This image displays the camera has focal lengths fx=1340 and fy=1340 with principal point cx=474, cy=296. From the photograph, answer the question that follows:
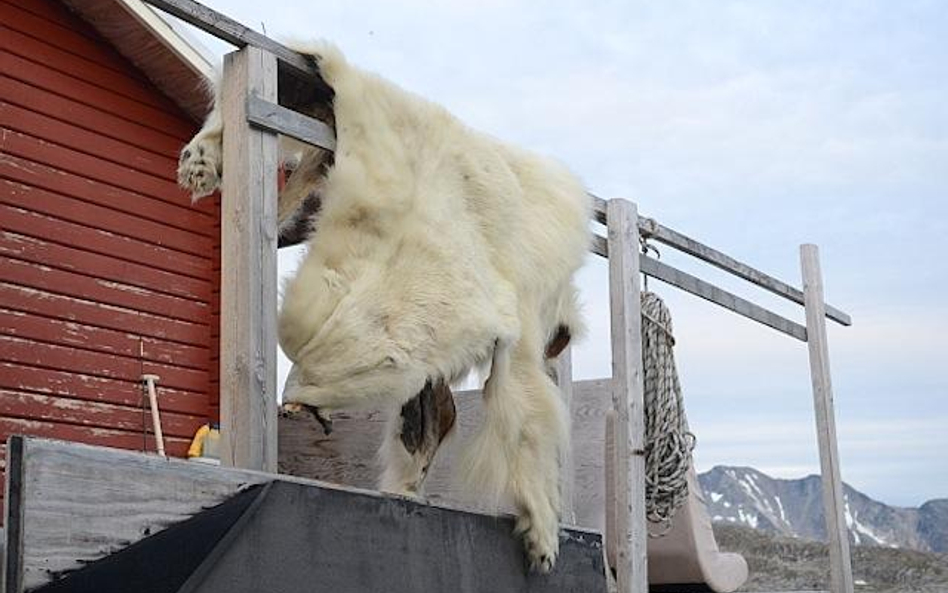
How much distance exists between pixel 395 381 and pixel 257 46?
2.60ft

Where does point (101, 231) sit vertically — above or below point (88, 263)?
above

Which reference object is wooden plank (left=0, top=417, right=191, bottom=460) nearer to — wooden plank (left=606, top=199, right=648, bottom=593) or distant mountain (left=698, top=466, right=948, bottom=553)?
wooden plank (left=606, top=199, right=648, bottom=593)

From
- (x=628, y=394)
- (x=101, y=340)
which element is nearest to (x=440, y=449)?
(x=628, y=394)

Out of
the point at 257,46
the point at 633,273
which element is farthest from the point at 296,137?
the point at 633,273

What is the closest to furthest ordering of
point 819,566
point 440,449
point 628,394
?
point 440,449 → point 628,394 → point 819,566

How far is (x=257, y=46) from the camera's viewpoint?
2938 millimetres

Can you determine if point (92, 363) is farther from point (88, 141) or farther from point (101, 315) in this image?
point (88, 141)

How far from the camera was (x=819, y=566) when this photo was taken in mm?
8883

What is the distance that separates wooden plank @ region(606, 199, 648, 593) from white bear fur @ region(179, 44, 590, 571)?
724mm

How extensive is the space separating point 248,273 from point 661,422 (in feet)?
6.98

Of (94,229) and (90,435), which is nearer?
(90,435)

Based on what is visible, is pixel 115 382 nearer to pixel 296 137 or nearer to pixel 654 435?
pixel 654 435

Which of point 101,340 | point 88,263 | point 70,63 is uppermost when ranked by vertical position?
point 70,63

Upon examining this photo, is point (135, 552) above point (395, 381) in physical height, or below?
below
